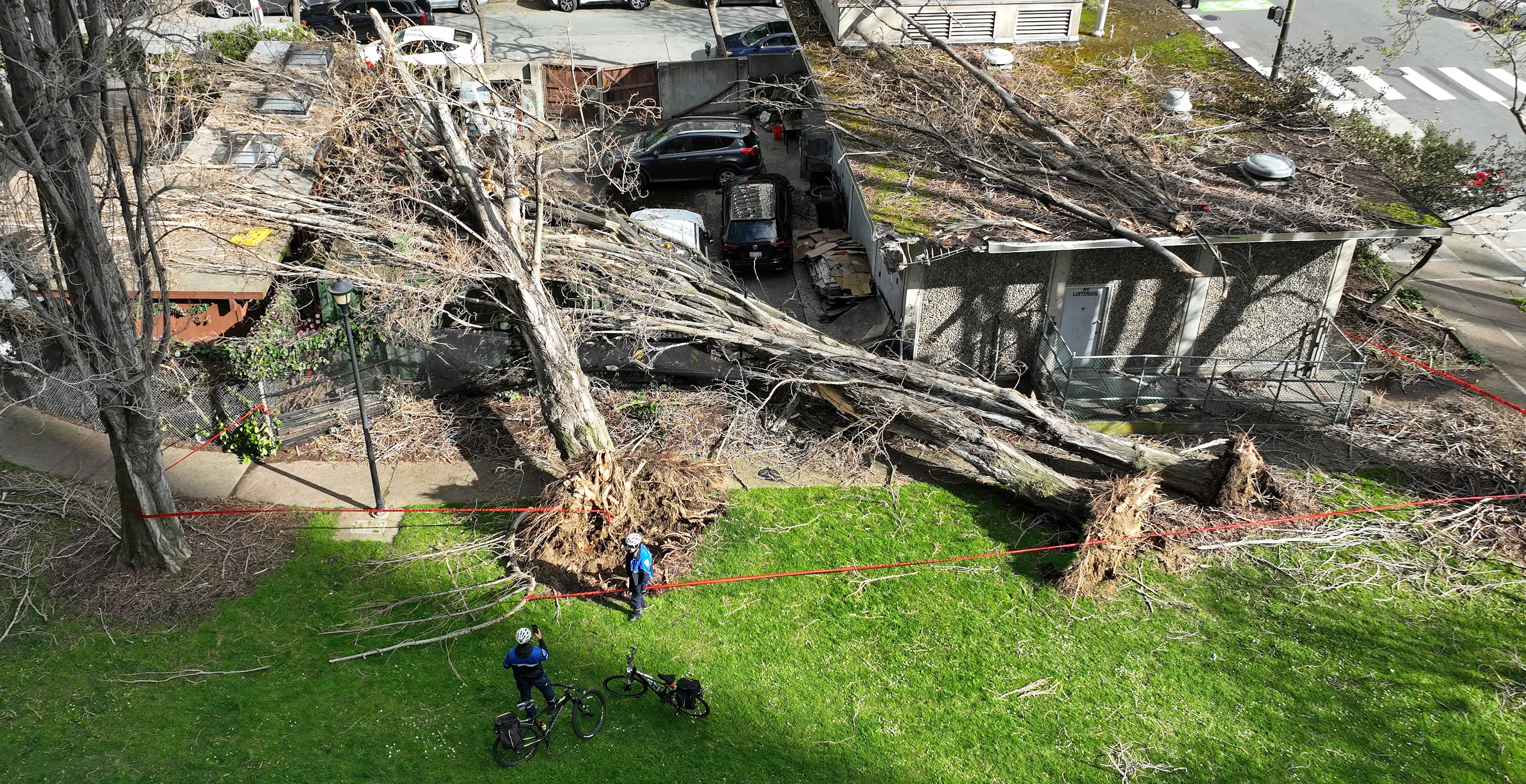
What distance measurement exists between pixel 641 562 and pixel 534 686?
5.86ft

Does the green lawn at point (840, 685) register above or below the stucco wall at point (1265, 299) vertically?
below

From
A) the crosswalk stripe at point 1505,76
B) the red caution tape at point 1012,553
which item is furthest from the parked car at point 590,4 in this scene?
the crosswalk stripe at point 1505,76

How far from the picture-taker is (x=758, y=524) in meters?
12.8

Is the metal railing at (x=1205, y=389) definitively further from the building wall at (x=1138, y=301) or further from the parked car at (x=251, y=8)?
the parked car at (x=251, y=8)

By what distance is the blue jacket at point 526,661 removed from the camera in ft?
31.5

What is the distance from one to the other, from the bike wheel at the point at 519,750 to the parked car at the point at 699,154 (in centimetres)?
1361

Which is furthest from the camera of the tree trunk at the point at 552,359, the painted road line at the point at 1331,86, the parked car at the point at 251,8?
the parked car at the point at 251,8

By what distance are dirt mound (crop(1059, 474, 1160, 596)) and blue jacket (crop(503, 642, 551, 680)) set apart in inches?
242

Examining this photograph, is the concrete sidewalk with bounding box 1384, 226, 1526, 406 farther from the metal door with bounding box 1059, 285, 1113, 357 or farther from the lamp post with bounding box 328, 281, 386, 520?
the lamp post with bounding box 328, 281, 386, 520

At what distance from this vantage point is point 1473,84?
84.8 ft

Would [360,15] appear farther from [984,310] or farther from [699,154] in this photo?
[984,310]

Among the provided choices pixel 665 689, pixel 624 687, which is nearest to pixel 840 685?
pixel 665 689

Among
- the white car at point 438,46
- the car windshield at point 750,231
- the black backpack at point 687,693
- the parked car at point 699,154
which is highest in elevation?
the white car at point 438,46

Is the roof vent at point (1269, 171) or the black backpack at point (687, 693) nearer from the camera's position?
the black backpack at point (687, 693)
